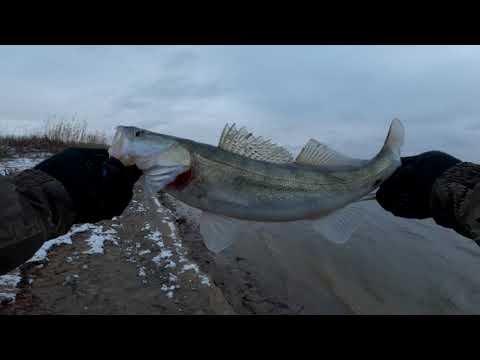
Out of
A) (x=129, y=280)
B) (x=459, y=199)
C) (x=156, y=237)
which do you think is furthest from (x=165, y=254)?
(x=459, y=199)

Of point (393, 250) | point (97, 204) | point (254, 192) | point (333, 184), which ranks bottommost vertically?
point (393, 250)

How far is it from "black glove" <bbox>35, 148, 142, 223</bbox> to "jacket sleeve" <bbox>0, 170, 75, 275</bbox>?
10 centimetres

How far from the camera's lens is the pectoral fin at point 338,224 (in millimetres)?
2916

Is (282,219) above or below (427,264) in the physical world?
above

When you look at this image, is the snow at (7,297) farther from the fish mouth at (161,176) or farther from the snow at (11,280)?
the fish mouth at (161,176)

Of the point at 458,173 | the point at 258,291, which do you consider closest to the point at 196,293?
the point at 258,291

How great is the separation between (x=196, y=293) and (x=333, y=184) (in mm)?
2304

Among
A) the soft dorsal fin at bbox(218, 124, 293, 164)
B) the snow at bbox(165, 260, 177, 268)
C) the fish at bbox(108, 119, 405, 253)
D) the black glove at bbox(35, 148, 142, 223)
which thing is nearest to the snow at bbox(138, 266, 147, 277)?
the snow at bbox(165, 260, 177, 268)

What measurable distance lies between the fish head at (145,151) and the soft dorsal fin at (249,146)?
1.27 ft

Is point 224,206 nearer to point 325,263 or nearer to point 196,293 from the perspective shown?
point 196,293

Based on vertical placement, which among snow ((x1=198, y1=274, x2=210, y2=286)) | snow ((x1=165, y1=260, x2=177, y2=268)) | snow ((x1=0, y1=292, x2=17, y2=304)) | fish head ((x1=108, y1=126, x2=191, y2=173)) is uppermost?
fish head ((x1=108, y1=126, x2=191, y2=173))

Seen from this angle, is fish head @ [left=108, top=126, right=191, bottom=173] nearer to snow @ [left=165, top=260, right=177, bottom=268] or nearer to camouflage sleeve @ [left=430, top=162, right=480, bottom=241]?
camouflage sleeve @ [left=430, top=162, right=480, bottom=241]

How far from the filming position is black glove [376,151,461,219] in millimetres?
2693
